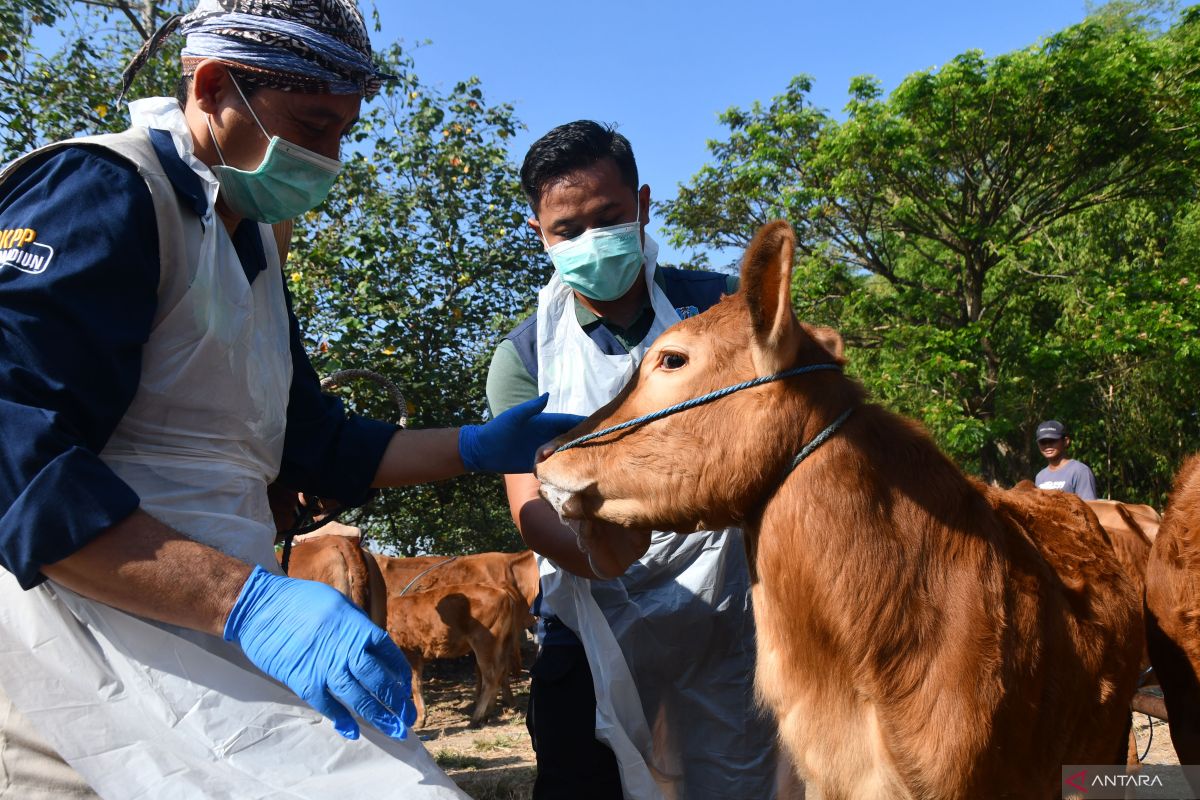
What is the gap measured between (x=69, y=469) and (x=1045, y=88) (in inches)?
812

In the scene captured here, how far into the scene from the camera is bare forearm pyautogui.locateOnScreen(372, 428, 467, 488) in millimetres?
2885

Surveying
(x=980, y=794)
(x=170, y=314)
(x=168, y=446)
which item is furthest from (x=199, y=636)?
(x=980, y=794)

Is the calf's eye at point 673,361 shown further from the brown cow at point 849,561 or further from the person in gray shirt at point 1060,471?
the person in gray shirt at point 1060,471

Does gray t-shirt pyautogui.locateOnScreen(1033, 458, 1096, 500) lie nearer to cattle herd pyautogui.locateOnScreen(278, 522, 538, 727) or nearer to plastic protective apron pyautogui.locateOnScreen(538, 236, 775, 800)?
cattle herd pyautogui.locateOnScreen(278, 522, 538, 727)

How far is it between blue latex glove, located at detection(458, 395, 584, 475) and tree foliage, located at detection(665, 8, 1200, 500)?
16.7 meters

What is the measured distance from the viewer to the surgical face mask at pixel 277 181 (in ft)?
7.68

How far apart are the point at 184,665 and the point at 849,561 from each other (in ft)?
5.48

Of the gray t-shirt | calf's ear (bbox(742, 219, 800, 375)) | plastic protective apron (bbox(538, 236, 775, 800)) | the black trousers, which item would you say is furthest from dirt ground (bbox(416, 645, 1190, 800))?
calf's ear (bbox(742, 219, 800, 375))

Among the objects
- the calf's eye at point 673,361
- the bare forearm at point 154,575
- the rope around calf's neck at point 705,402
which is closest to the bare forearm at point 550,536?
the rope around calf's neck at point 705,402

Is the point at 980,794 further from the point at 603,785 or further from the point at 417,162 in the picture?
the point at 417,162

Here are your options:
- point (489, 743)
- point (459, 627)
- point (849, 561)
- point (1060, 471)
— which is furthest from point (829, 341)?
point (1060, 471)

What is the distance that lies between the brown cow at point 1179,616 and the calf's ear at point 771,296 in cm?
196

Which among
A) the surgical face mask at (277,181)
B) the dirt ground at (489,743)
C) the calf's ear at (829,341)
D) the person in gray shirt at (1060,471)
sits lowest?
the dirt ground at (489,743)

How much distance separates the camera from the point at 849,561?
2432 mm
